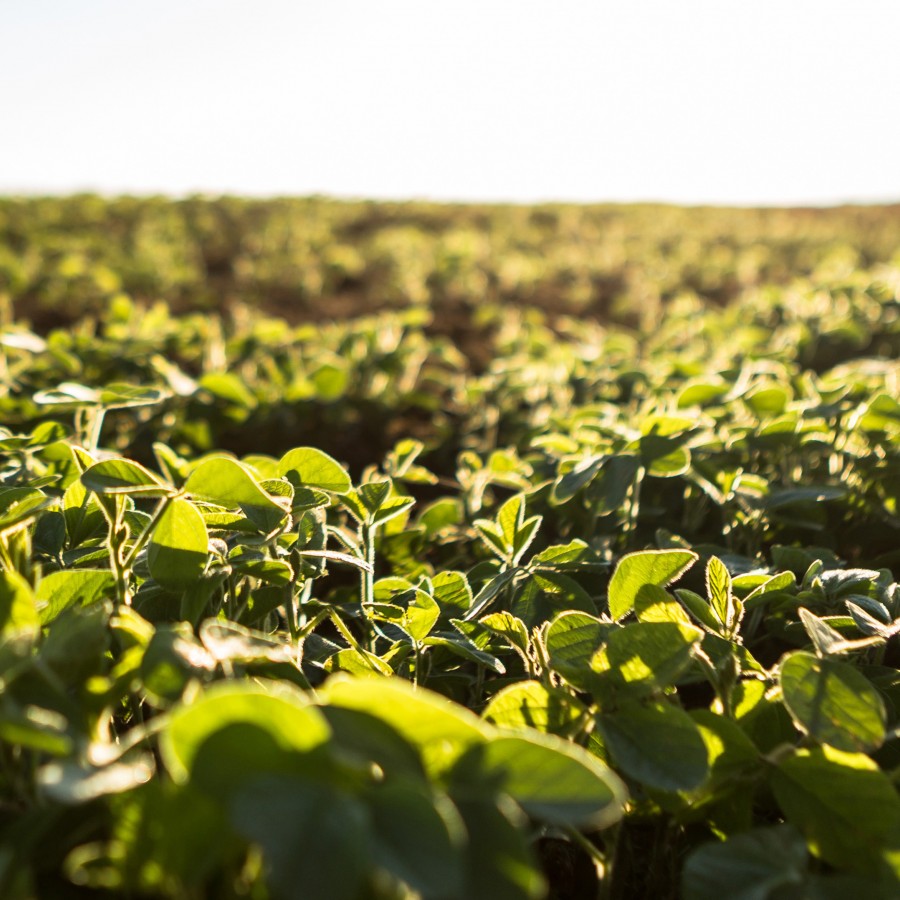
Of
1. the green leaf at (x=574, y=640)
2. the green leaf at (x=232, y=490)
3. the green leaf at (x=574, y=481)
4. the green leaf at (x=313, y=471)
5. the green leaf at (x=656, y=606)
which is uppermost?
the green leaf at (x=232, y=490)

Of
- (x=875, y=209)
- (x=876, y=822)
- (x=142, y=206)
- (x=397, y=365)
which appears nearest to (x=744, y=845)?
(x=876, y=822)

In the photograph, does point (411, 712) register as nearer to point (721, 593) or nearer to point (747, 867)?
point (747, 867)

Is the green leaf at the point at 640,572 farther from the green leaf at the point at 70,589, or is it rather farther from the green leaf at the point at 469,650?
the green leaf at the point at 70,589

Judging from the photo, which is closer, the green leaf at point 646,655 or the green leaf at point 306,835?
the green leaf at point 306,835

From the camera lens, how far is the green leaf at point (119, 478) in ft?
2.74

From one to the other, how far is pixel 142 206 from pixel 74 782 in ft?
35.3

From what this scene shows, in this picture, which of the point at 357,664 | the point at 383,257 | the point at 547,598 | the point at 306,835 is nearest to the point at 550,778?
the point at 306,835

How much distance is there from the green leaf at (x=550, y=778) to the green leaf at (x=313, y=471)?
1.89ft

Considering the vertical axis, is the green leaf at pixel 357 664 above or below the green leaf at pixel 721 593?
below

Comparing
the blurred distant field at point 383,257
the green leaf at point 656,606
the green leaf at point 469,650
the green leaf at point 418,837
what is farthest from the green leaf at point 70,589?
the blurred distant field at point 383,257

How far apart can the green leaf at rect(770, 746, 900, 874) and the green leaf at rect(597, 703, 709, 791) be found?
116 millimetres

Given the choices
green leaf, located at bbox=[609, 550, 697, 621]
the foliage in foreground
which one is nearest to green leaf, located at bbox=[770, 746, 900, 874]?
the foliage in foreground

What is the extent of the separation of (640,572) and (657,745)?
0.75 ft

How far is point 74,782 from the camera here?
52 cm
